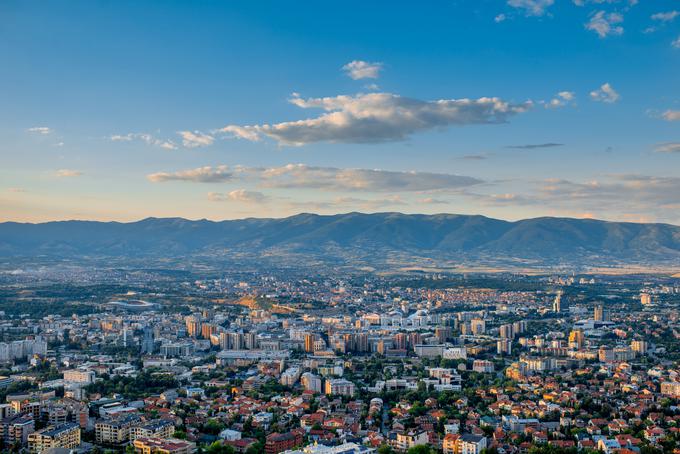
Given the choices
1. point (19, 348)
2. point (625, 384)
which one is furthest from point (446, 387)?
point (19, 348)

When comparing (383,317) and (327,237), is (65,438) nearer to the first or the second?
(383,317)

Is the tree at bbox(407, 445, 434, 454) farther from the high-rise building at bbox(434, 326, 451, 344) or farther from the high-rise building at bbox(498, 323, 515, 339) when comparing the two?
the high-rise building at bbox(498, 323, 515, 339)

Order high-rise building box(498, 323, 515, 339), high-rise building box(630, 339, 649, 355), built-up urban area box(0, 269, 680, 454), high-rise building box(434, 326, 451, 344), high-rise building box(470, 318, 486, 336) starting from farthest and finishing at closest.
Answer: high-rise building box(470, 318, 486, 336)
high-rise building box(498, 323, 515, 339)
high-rise building box(434, 326, 451, 344)
high-rise building box(630, 339, 649, 355)
built-up urban area box(0, 269, 680, 454)

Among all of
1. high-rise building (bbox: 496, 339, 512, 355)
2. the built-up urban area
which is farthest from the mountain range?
high-rise building (bbox: 496, 339, 512, 355)

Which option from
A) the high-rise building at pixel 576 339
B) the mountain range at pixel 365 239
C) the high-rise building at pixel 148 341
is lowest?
the high-rise building at pixel 148 341

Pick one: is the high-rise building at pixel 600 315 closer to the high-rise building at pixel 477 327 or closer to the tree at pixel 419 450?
the high-rise building at pixel 477 327

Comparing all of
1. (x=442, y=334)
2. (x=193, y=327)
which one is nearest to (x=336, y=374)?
(x=442, y=334)

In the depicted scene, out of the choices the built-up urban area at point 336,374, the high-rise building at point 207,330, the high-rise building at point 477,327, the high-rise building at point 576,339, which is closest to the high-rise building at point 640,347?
the built-up urban area at point 336,374

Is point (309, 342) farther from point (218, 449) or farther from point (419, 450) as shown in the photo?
point (419, 450)

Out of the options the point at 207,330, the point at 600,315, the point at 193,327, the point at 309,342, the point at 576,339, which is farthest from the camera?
the point at 600,315
